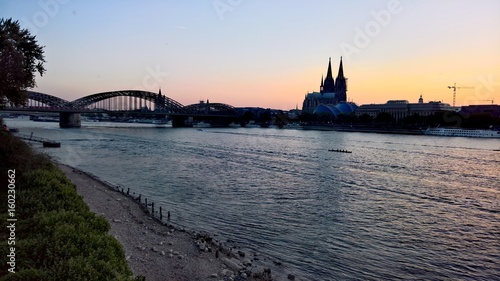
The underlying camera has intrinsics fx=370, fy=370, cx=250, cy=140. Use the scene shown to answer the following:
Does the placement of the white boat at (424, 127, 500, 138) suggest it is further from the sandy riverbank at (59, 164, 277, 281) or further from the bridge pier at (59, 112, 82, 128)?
the bridge pier at (59, 112, 82, 128)

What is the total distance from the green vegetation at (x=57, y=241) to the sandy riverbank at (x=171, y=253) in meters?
2.41

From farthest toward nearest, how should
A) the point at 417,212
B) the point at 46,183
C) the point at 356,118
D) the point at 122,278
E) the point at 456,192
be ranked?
the point at 356,118
the point at 456,192
the point at 417,212
the point at 46,183
the point at 122,278

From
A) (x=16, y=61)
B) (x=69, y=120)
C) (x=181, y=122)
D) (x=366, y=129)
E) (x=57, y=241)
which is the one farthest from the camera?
(x=181, y=122)

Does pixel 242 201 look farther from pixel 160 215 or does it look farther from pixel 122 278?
pixel 122 278

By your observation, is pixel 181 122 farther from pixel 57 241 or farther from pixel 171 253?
pixel 57 241

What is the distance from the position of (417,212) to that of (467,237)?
4732 mm

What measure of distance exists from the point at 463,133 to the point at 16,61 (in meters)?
122

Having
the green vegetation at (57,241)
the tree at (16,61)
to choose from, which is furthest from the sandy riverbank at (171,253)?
the tree at (16,61)

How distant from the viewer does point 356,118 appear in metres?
166

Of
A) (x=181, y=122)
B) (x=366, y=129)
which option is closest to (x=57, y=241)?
(x=366, y=129)

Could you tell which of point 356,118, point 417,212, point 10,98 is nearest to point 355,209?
point 417,212

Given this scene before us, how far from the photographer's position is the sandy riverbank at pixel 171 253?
37.3 ft

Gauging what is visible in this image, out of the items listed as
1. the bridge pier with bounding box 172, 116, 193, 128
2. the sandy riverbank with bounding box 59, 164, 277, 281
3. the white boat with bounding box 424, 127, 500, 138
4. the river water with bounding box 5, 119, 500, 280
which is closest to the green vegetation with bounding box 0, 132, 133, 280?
the sandy riverbank with bounding box 59, 164, 277, 281

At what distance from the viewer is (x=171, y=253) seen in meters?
12.9
